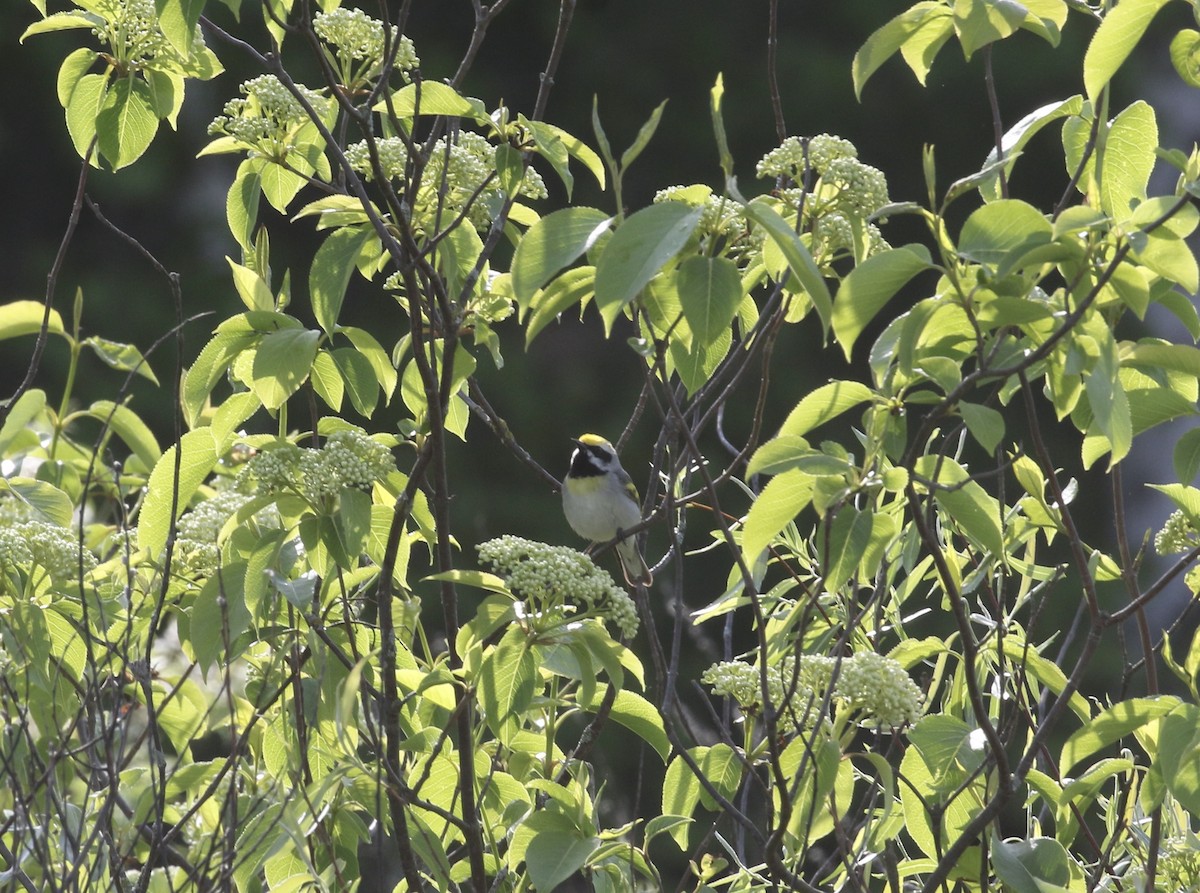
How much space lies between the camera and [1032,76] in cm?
769

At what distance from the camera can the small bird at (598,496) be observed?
14.0 ft

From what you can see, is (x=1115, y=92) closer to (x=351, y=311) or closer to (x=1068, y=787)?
(x=351, y=311)

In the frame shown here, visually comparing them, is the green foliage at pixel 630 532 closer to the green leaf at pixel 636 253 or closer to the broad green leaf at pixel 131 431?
the green leaf at pixel 636 253

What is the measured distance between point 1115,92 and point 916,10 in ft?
21.2

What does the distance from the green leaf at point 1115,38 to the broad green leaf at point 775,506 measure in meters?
0.59

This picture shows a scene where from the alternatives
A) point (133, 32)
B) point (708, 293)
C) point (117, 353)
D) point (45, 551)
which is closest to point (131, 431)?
point (117, 353)

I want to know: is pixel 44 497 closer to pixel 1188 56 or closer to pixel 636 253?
pixel 636 253

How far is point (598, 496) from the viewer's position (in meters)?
4.31

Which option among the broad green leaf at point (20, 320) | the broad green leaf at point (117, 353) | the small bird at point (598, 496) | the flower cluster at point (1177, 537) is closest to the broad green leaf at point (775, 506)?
the flower cluster at point (1177, 537)

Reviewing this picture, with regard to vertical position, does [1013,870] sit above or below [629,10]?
below

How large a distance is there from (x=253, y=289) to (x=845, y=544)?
0.88m

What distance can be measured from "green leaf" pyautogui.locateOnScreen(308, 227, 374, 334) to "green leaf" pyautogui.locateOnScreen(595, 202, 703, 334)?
51 cm

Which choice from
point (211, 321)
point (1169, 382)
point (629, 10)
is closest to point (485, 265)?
point (1169, 382)

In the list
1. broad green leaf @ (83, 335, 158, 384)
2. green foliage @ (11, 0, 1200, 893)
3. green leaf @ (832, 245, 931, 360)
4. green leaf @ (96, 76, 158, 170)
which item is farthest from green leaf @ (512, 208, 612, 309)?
broad green leaf @ (83, 335, 158, 384)
